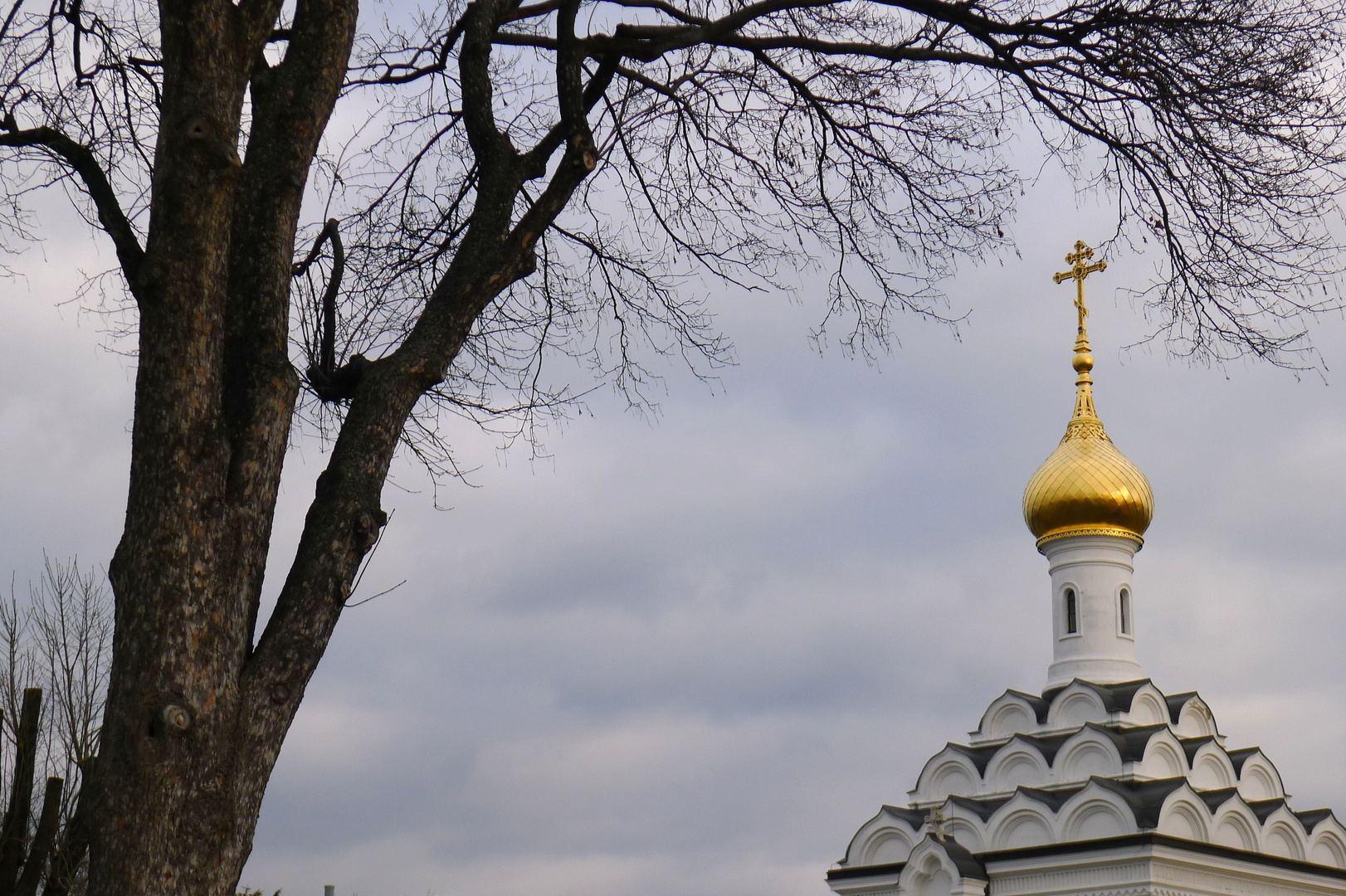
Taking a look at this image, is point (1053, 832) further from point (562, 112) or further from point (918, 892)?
point (562, 112)

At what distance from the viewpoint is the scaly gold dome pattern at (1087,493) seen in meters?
22.5

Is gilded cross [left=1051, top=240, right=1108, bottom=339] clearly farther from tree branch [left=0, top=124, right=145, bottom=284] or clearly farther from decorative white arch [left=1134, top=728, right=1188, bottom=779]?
tree branch [left=0, top=124, right=145, bottom=284]

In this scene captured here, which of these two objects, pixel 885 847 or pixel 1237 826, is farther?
pixel 885 847

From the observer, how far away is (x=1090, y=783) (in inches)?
788

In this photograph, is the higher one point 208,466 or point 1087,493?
point 1087,493

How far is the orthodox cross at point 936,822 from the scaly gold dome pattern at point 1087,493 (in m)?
4.38

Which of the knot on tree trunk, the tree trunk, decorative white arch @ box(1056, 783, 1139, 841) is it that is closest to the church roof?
decorative white arch @ box(1056, 783, 1139, 841)

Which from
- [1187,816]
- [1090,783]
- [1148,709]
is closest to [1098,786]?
[1090,783]

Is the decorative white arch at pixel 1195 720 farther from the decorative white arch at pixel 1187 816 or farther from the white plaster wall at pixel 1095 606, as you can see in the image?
the decorative white arch at pixel 1187 816

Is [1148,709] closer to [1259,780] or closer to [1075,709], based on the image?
[1075,709]

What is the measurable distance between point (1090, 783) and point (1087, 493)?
4412mm

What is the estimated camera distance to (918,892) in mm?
20516

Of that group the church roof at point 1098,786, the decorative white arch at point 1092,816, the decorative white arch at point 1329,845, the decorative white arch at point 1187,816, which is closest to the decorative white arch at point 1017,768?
the church roof at point 1098,786

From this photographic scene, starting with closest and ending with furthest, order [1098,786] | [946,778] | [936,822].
A: [1098,786]
[936,822]
[946,778]
